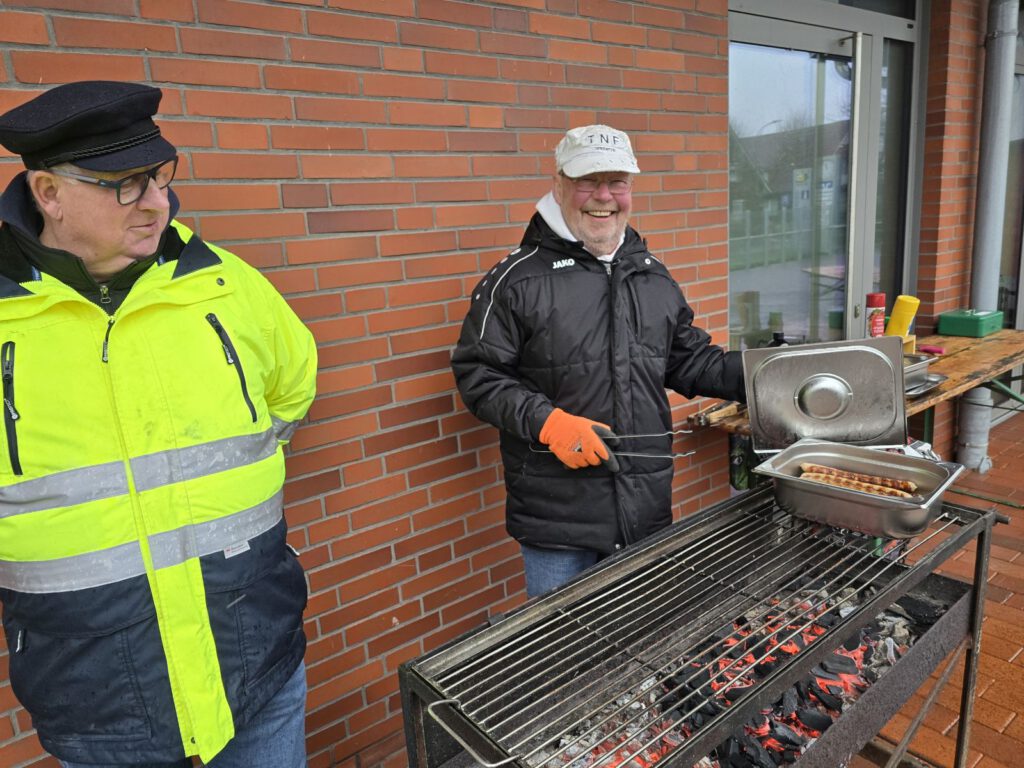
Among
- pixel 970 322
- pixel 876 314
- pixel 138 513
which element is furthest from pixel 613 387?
pixel 970 322

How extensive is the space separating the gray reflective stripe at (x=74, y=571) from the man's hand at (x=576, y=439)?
3.46ft

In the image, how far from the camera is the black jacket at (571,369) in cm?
215

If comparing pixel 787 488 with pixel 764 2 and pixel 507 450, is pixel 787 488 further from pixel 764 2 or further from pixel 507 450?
pixel 764 2

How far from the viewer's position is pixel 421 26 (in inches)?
90.0

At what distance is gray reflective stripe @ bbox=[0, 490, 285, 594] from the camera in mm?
1372

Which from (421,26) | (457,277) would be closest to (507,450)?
(457,277)

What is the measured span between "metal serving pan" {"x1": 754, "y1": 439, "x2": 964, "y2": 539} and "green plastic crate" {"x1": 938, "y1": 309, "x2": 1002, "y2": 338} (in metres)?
2.86

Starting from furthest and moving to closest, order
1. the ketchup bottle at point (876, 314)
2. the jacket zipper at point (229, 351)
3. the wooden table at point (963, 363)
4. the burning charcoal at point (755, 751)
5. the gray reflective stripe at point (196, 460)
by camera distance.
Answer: the ketchup bottle at point (876, 314)
the wooden table at point (963, 363)
the burning charcoal at point (755, 751)
the jacket zipper at point (229, 351)
the gray reflective stripe at point (196, 460)

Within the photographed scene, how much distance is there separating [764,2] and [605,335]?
7.67ft

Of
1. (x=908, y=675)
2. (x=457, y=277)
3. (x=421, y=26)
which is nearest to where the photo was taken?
(x=908, y=675)

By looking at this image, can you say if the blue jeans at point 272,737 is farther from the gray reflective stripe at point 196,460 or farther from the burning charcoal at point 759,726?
the burning charcoal at point 759,726

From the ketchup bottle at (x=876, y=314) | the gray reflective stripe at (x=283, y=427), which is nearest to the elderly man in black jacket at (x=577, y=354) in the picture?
the gray reflective stripe at (x=283, y=427)

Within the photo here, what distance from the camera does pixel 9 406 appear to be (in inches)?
52.3

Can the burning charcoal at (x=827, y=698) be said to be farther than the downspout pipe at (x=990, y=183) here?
No
